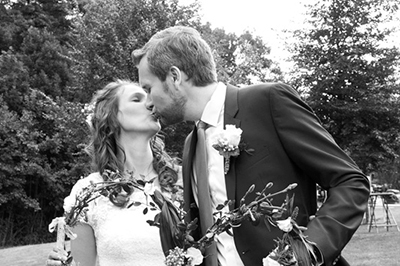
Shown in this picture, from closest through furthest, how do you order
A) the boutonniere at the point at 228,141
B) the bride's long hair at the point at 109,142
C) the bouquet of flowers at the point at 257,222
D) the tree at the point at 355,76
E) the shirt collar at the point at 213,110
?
the bouquet of flowers at the point at 257,222 → the boutonniere at the point at 228,141 → the shirt collar at the point at 213,110 → the bride's long hair at the point at 109,142 → the tree at the point at 355,76

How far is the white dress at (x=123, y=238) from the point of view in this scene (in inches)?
162

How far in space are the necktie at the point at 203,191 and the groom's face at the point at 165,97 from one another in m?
0.18

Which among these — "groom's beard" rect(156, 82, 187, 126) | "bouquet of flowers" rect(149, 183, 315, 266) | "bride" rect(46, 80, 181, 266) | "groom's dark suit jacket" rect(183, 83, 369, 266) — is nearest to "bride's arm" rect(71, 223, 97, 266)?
"bride" rect(46, 80, 181, 266)

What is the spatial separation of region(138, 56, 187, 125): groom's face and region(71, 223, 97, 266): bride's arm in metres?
1.40

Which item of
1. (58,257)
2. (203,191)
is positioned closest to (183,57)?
(203,191)

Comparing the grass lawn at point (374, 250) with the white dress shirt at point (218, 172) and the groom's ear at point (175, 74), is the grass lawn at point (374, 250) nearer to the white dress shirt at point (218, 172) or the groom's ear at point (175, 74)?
the white dress shirt at point (218, 172)

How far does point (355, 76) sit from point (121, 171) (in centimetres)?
1353

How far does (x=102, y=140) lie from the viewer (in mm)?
4422

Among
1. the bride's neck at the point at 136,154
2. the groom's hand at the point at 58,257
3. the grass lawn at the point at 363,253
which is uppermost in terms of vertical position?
the bride's neck at the point at 136,154

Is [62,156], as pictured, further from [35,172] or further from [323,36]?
[323,36]

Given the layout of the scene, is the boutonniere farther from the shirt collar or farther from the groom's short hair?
the groom's short hair

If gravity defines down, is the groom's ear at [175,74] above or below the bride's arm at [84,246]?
→ above

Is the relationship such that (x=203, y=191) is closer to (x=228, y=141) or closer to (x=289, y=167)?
(x=228, y=141)

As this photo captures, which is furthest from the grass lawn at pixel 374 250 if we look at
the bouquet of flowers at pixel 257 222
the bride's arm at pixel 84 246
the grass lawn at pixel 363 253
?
Answer: the bouquet of flowers at pixel 257 222
